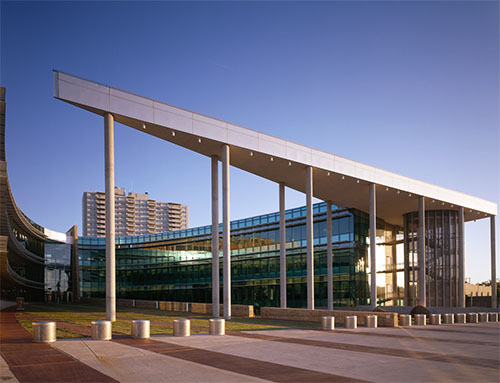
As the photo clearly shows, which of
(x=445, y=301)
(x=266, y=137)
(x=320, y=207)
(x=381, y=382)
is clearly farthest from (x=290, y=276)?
(x=381, y=382)

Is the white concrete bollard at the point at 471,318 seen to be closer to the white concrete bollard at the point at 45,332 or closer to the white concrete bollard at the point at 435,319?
the white concrete bollard at the point at 435,319

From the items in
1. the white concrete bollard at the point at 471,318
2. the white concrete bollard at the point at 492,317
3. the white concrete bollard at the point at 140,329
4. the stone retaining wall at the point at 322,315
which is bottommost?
the white concrete bollard at the point at 492,317

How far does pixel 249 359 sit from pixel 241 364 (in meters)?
0.87

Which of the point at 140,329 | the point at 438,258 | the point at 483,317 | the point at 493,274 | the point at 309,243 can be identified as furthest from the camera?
the point at 493,274

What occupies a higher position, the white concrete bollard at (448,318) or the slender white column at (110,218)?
the slender white column at (110,218)

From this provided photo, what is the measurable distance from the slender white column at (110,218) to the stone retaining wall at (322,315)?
10819 mm

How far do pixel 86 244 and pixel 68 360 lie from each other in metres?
67.5

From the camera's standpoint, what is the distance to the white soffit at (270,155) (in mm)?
26453

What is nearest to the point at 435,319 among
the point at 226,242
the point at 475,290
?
the point at 226,242

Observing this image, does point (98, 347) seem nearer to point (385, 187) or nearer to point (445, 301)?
point (385, 187)

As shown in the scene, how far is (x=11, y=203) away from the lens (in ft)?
141

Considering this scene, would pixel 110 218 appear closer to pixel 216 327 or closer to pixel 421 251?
pixel 216 327

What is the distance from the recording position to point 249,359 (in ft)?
43.3

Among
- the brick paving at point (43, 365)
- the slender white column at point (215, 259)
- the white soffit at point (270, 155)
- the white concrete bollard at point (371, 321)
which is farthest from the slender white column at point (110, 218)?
the white concrete bollard at point (371, 321)
